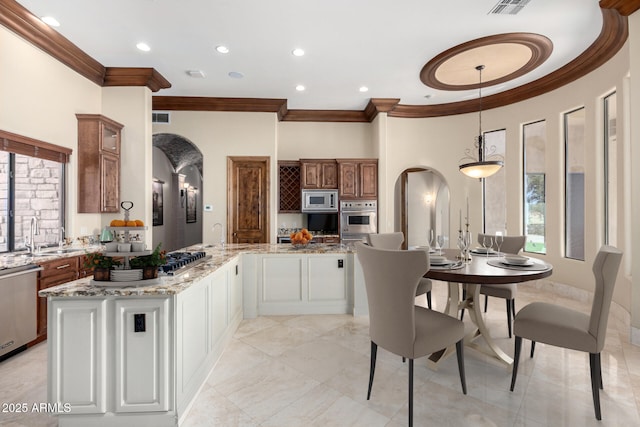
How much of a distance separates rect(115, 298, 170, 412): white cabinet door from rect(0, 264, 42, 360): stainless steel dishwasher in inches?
64.0

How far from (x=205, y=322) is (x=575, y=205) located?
523cm

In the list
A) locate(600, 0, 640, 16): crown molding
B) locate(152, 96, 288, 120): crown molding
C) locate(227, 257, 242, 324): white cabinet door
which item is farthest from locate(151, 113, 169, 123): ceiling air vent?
locate(600, 0, 640, 16): crown molding

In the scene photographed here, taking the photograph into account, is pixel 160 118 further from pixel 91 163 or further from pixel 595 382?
pixel 595 382

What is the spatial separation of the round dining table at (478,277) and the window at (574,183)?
2.56m

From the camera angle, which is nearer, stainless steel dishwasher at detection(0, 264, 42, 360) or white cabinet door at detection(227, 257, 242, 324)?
stainless steel dishwasher at detection(0, 264, 42, 360)

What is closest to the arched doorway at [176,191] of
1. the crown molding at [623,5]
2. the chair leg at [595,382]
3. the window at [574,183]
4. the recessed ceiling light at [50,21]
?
the recessed ceiling light at [50,21]

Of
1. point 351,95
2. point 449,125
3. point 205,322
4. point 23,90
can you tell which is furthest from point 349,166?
point 23,90

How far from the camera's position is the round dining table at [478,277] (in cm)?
204

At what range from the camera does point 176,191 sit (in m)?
8.48

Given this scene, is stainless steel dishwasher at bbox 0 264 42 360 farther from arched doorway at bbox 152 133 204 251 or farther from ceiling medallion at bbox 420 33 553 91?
ceiling medallion at bbox 420 33 553 91

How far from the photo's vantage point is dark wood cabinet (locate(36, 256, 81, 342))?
110 inches

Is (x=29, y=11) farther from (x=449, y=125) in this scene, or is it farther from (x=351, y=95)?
(x=449, y=125)

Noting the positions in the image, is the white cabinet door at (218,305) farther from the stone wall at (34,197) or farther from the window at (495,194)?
the window at (495,194)

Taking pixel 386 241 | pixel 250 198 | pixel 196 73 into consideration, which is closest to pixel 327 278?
pixel 386 241
